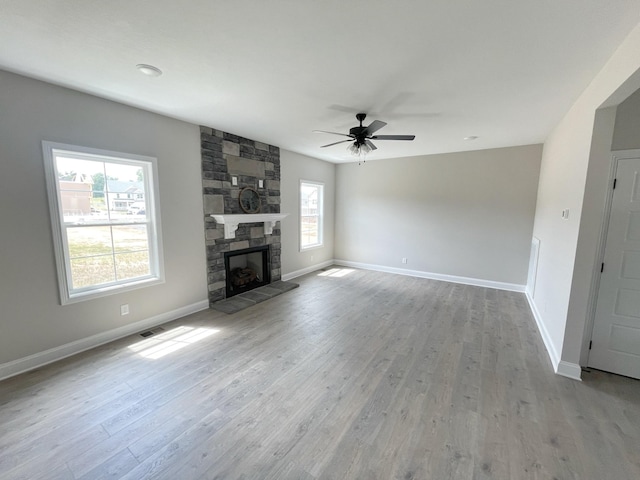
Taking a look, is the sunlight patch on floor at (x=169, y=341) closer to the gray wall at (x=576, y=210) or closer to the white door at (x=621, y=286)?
the gray wall at (x=576, y=210)

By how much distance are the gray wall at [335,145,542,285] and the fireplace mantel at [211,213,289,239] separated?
2.42 metres

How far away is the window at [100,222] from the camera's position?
2.66m

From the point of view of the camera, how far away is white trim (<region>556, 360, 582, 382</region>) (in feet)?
8.04

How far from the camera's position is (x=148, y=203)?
3.35 metres

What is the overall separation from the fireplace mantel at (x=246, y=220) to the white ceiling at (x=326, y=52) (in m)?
1.54

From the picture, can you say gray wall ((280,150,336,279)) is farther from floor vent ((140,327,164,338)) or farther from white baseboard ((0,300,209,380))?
floor vent ((140,327,164,338))

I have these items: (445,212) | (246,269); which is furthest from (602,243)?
(246,269)

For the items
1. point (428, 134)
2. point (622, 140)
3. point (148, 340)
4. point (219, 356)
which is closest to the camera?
point (622, 140)

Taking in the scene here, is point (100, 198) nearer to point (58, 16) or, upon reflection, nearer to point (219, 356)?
point (58, 16)

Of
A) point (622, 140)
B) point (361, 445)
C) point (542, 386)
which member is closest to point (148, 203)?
point (361, 445)

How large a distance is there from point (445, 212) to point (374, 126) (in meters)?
3.42

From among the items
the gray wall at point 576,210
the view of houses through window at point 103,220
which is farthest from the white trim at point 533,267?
the view of houses through window at point 103,220

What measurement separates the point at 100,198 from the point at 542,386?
16.0 feet

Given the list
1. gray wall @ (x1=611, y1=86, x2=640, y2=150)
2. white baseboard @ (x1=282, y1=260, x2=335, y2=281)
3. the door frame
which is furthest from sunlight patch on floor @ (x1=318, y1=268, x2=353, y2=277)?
gray wall @ (x1=611, y1=86, x2=640, y2=150)
